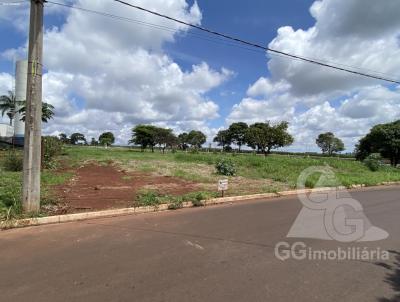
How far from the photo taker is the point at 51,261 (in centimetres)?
497

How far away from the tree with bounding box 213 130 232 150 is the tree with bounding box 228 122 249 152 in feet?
3.62

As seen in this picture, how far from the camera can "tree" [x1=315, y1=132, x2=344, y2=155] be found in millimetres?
91562

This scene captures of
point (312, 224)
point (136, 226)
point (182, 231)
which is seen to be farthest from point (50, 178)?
point (312, 224)

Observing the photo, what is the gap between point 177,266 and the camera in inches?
189

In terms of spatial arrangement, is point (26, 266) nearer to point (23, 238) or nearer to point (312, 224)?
point (23, 238)

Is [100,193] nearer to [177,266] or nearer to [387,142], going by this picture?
[177,266]

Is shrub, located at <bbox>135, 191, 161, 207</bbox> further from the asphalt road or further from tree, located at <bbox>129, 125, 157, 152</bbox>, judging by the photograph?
tree, located at <bbox>129, 125, 157, 152</bbox>

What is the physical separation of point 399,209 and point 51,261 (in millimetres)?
9168

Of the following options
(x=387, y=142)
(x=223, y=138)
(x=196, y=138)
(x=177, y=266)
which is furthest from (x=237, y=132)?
(x=177, y=266)

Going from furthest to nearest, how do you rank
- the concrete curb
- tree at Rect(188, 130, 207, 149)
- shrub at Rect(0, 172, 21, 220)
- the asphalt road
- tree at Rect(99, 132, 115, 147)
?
tree at Rect(99, 132, 115, 147) → tree at Rect(188, 130, 207, 149) → shrub at Rect(0, 172, 21, 220) → the concrete curb → the asphalt road

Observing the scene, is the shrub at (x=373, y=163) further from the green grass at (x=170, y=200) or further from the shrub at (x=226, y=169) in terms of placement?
the green grass at (x=170, y=200)

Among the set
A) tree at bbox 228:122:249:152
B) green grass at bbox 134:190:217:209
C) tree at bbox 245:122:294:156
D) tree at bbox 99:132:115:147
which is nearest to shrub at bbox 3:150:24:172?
green grass at bbox 134:190:217:209

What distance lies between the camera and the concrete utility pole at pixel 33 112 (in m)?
7.75

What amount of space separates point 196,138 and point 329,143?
36.7 m
